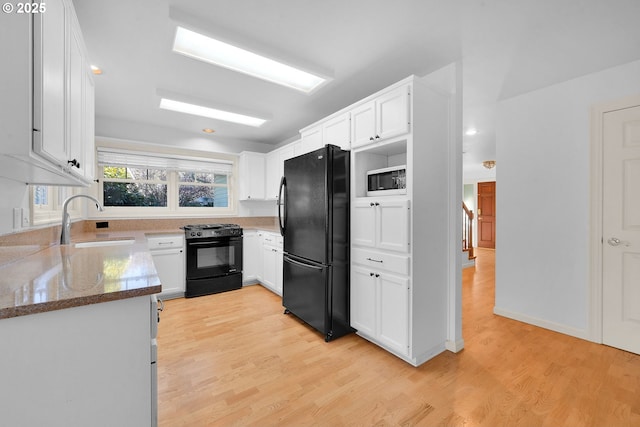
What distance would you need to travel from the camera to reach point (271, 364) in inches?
83.0

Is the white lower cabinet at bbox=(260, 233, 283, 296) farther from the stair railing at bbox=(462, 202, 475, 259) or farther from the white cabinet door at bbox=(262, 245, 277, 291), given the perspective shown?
the stair railing at bbox=(462, 202, 475, 259)

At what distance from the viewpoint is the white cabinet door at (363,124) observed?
2330 millimetres

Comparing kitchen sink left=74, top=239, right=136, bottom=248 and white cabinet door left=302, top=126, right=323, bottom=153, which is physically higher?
white cabinet door left=302, top=126, right=323, bottom=153

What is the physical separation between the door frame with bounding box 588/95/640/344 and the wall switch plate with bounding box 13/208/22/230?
14.3 feet

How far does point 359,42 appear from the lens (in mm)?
2006

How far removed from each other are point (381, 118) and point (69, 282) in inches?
87.0

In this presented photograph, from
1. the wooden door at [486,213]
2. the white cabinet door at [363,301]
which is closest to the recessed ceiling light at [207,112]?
the white cabinet door at [363,301]

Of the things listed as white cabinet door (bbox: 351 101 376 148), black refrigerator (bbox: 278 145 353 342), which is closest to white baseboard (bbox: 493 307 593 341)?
black refrigerator (bbox: 278 145 353 342)

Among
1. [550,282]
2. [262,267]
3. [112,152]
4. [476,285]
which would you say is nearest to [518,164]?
[550,282]

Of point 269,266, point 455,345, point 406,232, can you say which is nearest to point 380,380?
point 455,345

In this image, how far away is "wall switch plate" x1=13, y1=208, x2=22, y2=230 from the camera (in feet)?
4.89

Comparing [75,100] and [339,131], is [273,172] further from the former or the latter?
[75,100]

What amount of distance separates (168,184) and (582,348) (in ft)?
17.5

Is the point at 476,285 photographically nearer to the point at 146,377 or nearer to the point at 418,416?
the point at 418,416
